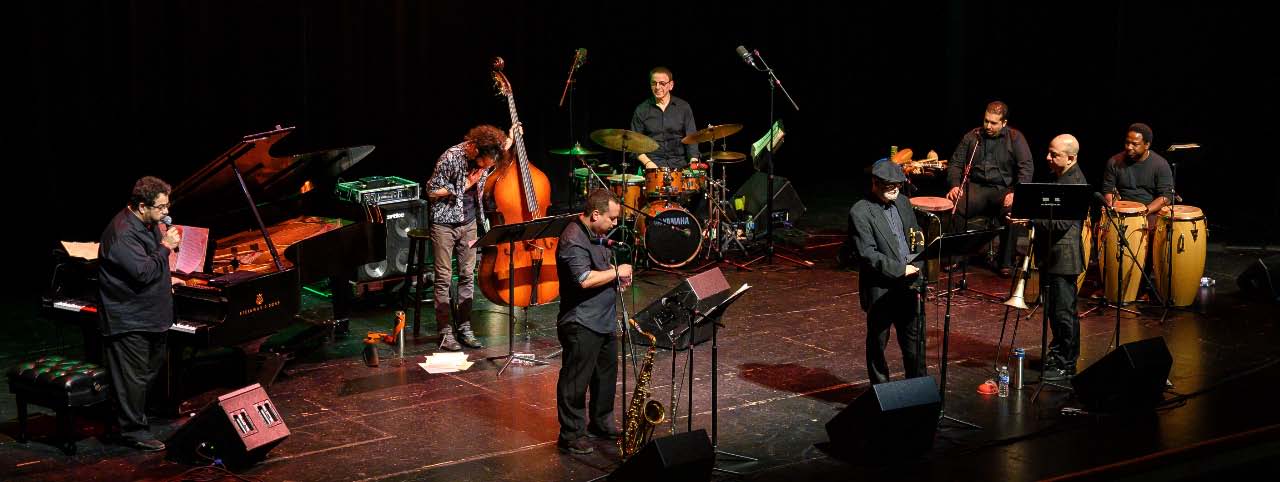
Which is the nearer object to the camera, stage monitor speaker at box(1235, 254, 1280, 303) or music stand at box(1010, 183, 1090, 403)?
music stand at box(1010, 183, 1090, 403)

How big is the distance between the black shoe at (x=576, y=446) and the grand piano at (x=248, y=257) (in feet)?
6.95

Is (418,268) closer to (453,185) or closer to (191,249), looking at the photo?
(453,185)

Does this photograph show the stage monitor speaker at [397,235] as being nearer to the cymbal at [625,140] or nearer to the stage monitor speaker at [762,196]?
the cymbal at [625,140]

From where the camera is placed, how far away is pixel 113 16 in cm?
1084

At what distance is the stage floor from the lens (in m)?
7.03

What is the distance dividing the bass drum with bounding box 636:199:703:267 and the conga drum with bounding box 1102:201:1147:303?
3629 millimetres

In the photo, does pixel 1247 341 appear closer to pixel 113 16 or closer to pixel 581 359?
pixel 581 359

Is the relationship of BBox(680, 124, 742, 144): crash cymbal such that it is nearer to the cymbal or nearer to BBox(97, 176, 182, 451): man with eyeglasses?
the cymbal

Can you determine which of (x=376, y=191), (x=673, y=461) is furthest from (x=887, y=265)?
(x=376, y=191)

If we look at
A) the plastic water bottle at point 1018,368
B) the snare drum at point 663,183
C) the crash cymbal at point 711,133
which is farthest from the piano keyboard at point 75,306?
the plastic water bottle at point 1018,368

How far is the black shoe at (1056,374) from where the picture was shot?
8.89 meters

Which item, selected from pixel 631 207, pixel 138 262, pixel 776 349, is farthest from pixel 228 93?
pixel 776 349

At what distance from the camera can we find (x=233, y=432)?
6.91 meters

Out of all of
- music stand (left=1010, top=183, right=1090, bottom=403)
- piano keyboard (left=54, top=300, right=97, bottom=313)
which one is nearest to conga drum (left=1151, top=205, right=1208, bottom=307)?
music stand (left=1010, top=183, right=1090, bottom=403)
